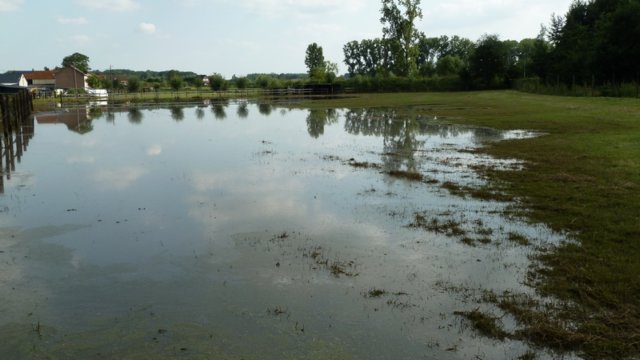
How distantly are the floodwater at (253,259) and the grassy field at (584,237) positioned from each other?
1.31 feet

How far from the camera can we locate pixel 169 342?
5184mm

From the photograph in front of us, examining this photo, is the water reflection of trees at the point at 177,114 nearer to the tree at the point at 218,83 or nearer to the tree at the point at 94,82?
the tree at the point at 218,83

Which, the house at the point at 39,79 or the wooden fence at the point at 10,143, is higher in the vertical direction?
the house at the point at 39,79

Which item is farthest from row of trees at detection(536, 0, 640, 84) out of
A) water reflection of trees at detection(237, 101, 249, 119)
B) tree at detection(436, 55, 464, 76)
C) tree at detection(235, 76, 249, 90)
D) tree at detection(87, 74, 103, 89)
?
tree at detection(87, 74, 103, 89)

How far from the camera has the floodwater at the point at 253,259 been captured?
17.2 ft

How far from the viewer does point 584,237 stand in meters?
7.96

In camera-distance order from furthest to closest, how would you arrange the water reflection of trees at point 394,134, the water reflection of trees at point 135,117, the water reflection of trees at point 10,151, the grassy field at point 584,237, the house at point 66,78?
the house at point 66,78 < the water reflection of trees at point 135,117 < the water reflection of trees at point 394,134 < the water reflection of trees at point 10,151 < the grassy field at point 584,237

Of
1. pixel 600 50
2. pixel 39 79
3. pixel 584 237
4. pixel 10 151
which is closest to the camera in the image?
pixel 584 237

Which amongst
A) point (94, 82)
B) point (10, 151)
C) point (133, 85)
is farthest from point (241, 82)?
point (10, 151)

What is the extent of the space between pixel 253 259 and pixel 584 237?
5.03m

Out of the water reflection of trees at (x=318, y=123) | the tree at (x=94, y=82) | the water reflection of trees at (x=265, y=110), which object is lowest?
the water reflection of trees at (x=318, y=123)

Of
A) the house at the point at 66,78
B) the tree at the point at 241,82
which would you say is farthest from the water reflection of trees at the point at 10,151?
the house at the point at 66,78

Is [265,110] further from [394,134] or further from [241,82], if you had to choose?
[241,82]

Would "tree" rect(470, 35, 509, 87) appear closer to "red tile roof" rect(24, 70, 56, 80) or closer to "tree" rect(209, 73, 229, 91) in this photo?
"tree" rect(209, 73, 229, 91)
